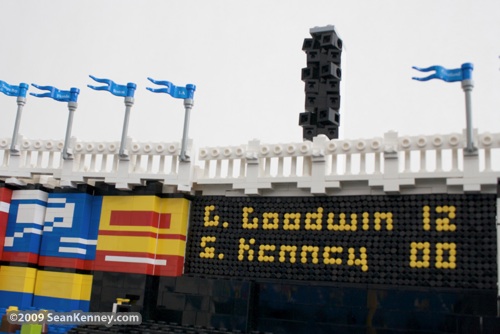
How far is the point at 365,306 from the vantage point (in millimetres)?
13562

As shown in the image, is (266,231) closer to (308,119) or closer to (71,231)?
(308,119)

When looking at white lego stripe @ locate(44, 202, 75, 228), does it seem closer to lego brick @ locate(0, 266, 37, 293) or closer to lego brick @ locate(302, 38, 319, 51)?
lego brick @ locate(0, 266, 37, 293)

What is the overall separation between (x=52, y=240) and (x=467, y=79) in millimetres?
11327

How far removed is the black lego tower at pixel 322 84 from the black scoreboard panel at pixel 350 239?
2.57m

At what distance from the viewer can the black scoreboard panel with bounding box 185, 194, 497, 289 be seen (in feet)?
43.1

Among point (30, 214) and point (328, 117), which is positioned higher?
point (328, 117)

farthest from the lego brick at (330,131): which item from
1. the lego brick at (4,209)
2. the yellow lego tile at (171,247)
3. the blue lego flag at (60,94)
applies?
the lego brick at (4,209)

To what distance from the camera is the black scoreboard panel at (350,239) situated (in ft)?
43.1

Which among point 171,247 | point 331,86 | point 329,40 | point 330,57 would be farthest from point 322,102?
point 171,247

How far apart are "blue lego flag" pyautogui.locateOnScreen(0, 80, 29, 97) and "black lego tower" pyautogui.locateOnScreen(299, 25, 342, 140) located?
8.32 meters

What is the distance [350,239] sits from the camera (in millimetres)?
14312

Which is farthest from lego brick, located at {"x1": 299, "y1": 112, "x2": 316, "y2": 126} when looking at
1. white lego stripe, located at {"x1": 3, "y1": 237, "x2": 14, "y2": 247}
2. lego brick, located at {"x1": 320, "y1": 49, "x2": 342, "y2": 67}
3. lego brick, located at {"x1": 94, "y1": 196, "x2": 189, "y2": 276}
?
white lego stripe, located at {"x1": 3, "y1": 237, "x2": 14, "y2": 247}

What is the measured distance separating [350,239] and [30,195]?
9081mm

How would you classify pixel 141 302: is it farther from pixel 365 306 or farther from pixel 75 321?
pixel 365 306
